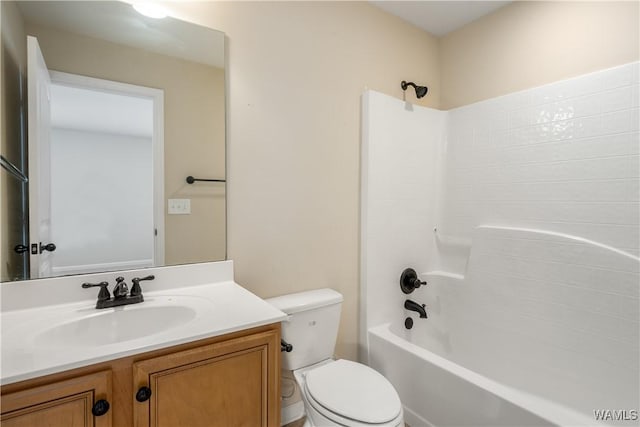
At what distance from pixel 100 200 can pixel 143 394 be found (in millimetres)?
814

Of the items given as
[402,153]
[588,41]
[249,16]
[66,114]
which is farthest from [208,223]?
[588,41]

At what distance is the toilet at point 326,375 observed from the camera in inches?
48.6

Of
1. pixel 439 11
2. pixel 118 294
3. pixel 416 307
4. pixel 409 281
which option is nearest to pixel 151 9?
pixel 118 294

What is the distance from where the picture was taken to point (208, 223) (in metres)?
1.53

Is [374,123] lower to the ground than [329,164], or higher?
higher

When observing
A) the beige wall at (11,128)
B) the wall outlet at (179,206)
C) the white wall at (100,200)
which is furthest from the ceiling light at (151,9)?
the wall outlet at (179,206)

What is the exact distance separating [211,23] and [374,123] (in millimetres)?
1032

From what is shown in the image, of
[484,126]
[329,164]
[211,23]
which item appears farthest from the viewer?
[484,126]

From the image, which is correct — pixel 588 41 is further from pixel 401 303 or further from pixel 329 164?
pixel 401 303

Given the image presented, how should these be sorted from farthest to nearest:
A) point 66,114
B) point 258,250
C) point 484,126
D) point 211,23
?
point 484,126, point 258,250, point 211,23, point 66,114

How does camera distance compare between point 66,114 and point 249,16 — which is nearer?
point 66,114

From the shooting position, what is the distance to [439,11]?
2121 millimetres

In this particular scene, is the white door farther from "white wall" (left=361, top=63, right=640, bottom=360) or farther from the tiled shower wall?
the tiled shower wall

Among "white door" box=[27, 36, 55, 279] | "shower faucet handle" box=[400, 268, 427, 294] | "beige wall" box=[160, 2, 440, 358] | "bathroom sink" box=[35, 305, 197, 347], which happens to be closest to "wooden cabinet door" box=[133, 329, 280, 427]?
"bathroom sink" box=[35, 305, 197, 347]
